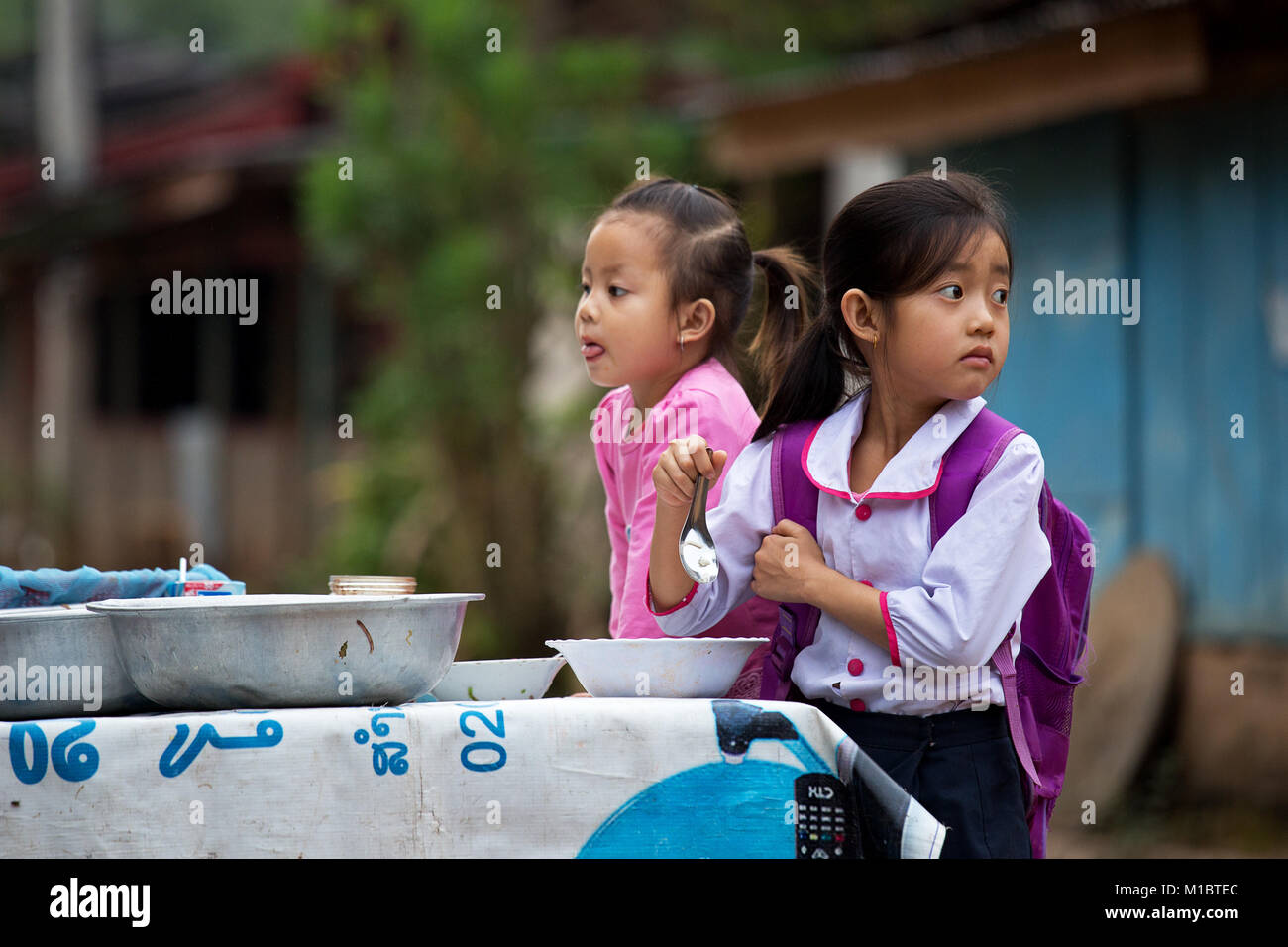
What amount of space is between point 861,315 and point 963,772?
2.35 feet

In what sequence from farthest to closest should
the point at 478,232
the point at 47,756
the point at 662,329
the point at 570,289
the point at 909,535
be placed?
the point at 570,289, the point at 478,232, the point at 662,329, the point at 909,535, the point at 47,756

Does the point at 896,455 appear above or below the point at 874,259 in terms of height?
below

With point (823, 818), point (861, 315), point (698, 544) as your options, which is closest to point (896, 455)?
point (861, 315)

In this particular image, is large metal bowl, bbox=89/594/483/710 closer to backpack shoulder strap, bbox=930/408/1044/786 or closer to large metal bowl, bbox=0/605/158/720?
large metal bowl, bbox=0/605/158/720

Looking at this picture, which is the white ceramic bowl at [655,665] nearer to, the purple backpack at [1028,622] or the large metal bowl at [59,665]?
the purple backpack at [1028,622]

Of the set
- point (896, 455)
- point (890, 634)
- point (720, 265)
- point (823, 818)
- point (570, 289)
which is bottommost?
point (823, 818)

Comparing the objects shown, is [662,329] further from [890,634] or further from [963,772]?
[963,772]

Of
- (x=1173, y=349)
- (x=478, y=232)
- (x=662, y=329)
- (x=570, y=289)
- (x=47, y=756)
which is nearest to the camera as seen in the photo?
(x=47, y=756)

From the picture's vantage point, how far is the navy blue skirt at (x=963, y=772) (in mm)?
2037

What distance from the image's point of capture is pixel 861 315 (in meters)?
2.21

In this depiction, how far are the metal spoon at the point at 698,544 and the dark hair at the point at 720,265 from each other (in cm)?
57

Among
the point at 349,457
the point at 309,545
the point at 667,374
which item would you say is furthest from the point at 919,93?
the point at 309,545

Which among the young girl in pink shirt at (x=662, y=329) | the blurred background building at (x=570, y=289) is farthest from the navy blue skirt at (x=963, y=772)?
the blurred background building at (x=570, y=289)
